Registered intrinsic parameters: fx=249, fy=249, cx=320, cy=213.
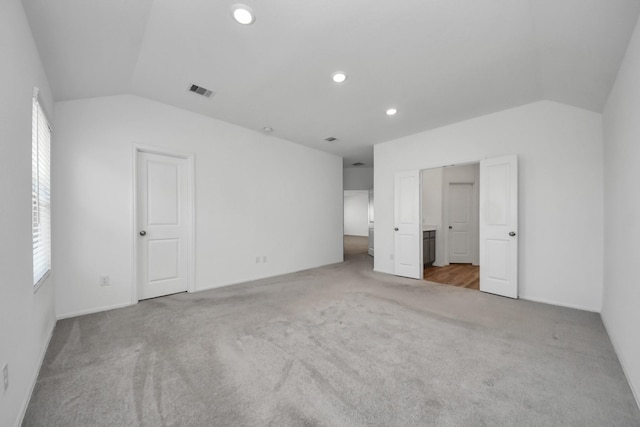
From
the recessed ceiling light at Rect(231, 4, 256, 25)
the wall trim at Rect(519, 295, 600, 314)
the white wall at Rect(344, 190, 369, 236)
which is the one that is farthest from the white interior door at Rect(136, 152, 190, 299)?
the white wall at Rect(344, 190, 369, 236)

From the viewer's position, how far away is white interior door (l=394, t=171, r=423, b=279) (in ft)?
15.2

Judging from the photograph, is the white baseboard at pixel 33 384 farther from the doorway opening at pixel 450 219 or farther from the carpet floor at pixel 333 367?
the doorway opening at pixel 450 219

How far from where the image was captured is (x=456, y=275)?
195 inches

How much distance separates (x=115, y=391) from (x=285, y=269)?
3.49 metres

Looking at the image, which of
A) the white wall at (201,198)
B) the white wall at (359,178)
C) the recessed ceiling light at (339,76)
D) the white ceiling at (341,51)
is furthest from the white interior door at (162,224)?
the white wall at (359,178)

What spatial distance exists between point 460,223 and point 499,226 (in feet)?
8.98

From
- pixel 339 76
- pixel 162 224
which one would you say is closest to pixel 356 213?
pixel 162 224

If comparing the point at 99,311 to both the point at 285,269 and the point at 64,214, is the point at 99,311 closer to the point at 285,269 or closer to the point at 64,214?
the point at 64,214

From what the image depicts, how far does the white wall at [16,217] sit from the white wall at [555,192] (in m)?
4.96

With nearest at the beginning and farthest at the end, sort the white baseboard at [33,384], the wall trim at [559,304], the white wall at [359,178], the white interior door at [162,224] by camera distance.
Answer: the white baseboard at [33,384], the wall trim at [559,304], the white interior door at [162,224], the white wall at [359,178]

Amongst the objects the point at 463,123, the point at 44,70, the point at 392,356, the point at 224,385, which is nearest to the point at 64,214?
the point at 44,70

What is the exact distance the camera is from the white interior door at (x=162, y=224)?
3.48 metres

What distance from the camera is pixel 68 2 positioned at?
1725mm

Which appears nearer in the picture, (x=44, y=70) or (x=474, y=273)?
(x=44, y=70)
